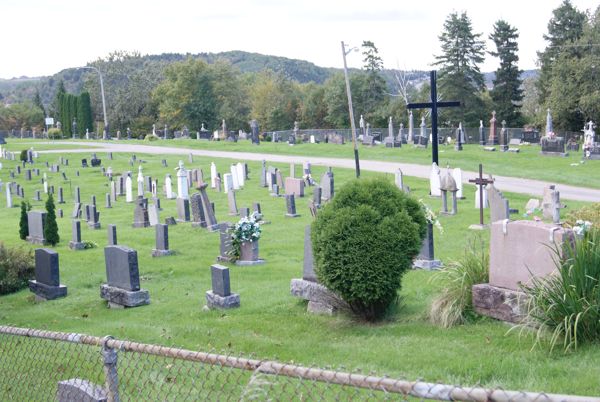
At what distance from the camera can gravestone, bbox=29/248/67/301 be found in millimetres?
13977

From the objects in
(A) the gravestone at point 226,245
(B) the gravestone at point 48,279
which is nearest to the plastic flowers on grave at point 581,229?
(A) the gravestone at point 226,245

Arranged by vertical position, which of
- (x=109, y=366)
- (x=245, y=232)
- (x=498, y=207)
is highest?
(x=109, y=366)

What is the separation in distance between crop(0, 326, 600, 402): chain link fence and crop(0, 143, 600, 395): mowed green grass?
0.82m

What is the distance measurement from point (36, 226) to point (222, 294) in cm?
1215

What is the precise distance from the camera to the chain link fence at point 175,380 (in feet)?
12.3

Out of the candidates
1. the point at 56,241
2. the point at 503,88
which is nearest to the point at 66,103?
the point at 503,88

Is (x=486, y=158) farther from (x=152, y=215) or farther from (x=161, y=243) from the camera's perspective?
(x=161, y=243)

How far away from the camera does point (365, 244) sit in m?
9.27

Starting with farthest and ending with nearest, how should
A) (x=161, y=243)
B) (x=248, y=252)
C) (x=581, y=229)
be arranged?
1. (x=161, y=243)
2. (x=248, y=252)
3. (x=581, y=229)

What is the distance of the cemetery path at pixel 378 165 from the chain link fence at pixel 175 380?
20331 mm

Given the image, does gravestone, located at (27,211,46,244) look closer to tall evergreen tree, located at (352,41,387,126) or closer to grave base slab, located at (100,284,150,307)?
grave base slab, located at (100,284,150,307)

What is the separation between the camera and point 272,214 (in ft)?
81.6

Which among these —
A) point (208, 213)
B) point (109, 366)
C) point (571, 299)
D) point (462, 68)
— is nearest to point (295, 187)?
point (208, 213)

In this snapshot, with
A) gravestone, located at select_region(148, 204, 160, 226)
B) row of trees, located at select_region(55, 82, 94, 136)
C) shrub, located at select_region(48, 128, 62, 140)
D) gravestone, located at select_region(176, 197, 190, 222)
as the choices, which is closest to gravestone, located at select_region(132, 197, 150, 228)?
gravestone, located at select_region(148, 204, 160, 226)
